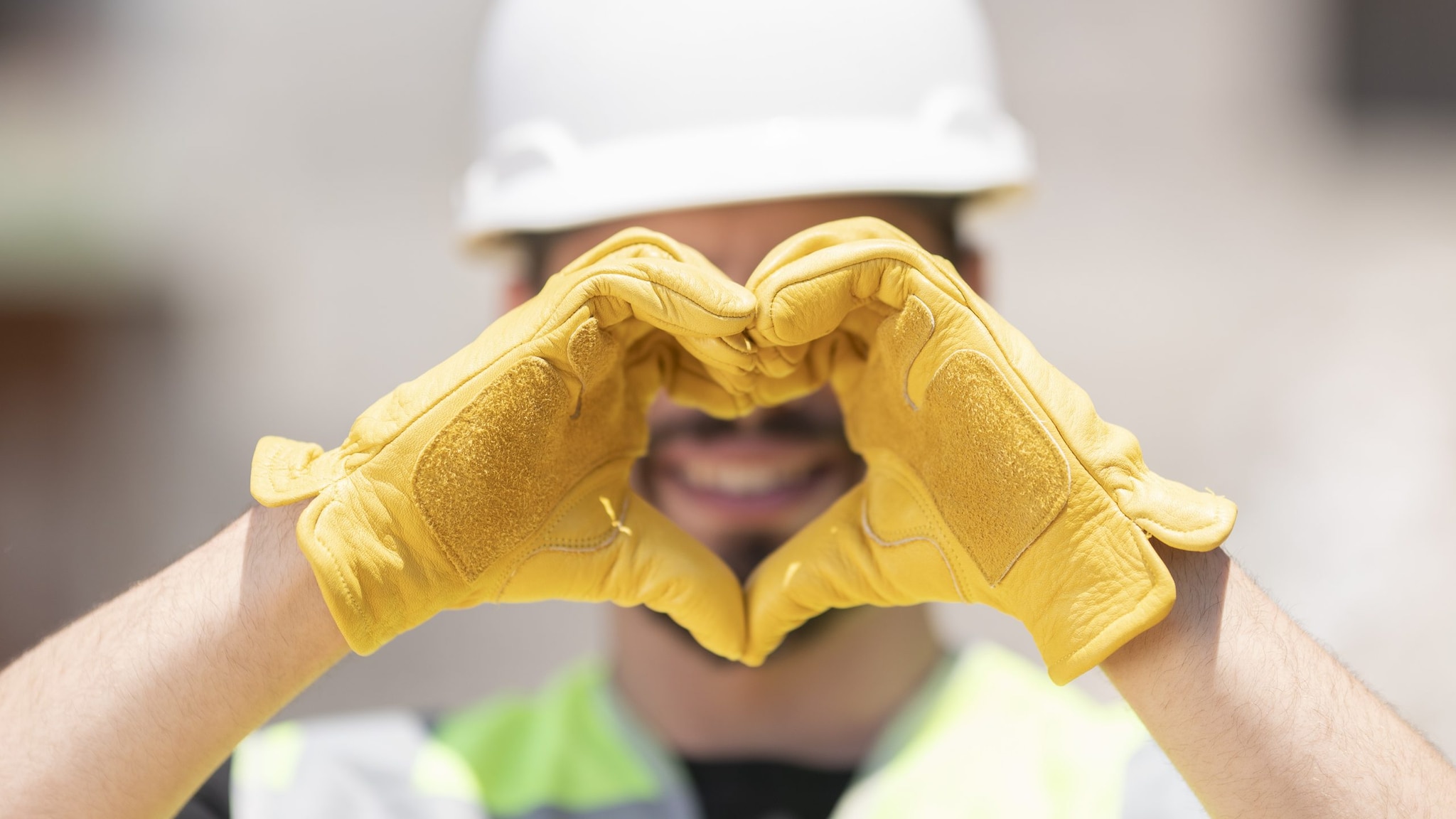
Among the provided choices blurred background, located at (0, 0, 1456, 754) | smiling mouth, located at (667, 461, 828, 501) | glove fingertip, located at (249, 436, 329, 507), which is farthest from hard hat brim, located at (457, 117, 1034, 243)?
blurred background, located at (0, 0, 1456, 754)

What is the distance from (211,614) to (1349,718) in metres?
1.52

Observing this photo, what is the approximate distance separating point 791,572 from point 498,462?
464 millimetres

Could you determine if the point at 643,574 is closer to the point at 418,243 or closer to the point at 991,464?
the point at 991,464

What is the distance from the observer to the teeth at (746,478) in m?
2.27

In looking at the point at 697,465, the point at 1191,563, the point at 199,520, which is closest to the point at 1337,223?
the point at 697,465

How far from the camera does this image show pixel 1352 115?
17.7ft

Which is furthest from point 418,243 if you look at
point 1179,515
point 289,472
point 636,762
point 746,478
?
point 1179,515

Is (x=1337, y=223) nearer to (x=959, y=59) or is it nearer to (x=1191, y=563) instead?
(x=959, y=59)

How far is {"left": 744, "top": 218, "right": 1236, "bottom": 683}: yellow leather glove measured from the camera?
127cm

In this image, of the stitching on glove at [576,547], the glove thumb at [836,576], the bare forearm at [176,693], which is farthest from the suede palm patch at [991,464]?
the bare forearm at [176,693]

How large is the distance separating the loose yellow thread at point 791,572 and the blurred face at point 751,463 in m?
0.71

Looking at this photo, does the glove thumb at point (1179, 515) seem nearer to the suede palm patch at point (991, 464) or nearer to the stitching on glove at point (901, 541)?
the suede palm patch at point (991, 464)

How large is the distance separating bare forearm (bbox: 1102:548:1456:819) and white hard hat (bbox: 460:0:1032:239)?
1.08m

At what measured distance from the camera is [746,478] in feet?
7.47
